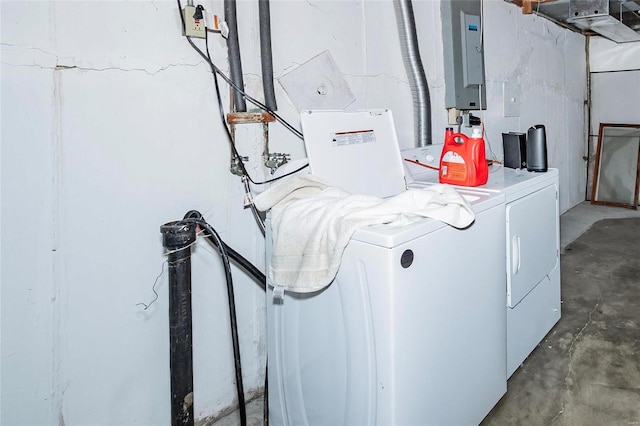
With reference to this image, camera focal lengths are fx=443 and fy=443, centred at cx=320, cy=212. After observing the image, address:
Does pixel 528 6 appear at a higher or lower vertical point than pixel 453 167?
higher

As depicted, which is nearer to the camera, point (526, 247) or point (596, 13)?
point (526, 247)

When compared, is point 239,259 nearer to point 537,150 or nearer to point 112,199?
point 112,199

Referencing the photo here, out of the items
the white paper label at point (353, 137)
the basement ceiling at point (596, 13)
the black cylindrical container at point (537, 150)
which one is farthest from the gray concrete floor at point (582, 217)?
the white paper label at point (353, 137)

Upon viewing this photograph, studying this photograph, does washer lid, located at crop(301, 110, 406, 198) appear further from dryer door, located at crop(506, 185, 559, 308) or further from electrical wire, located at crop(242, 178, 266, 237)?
dryer door, located at crop(506, 185, 559, 308)

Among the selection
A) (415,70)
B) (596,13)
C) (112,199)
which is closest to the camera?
(112,199)

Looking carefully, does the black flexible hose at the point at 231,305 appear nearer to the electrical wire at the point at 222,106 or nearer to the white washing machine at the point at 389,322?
Result: the white washing machine at the point at 389,322

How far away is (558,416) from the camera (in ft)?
6.08

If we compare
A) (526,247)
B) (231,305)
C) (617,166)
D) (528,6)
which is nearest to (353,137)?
(231,305)

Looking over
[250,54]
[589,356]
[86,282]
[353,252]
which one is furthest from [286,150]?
[589,356]

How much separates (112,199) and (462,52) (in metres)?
2.41

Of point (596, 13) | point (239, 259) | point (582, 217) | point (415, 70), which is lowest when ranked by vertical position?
point (582, 217)

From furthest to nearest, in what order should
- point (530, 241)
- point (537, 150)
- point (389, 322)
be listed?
point (537, 150) → point (530, 241) → point (389, 322)

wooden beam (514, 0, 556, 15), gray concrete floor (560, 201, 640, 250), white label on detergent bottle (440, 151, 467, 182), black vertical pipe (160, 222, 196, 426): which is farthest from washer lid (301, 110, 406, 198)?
gray concrete floor (560, 201, 640, 250)

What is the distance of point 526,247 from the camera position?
2021 millimetres
